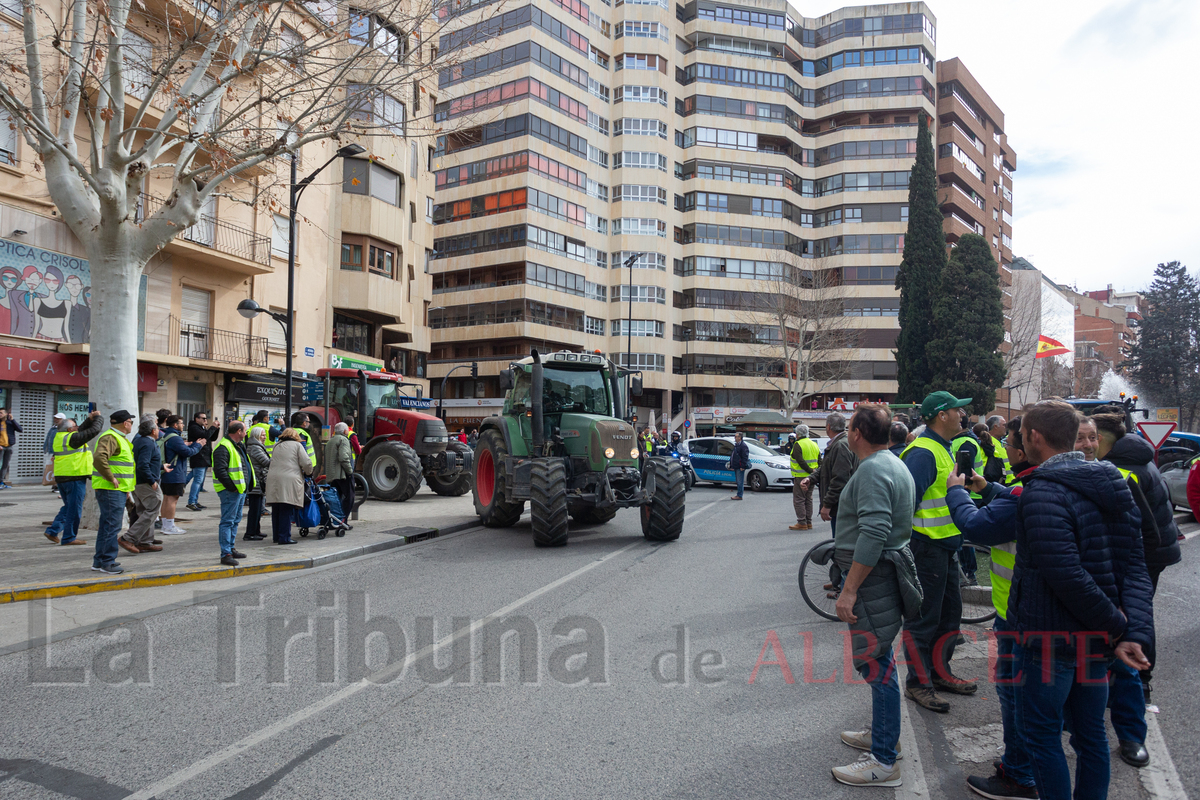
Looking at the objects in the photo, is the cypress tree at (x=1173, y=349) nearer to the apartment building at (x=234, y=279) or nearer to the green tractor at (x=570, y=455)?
the apartment building at (x=234, y=279)

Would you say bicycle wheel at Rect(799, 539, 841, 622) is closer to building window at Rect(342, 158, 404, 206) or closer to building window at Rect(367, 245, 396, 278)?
building window at Rect(367, 245, 396, 278)

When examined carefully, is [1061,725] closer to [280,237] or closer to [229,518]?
[229,518]

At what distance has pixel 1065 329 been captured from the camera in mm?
78812

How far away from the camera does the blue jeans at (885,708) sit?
3518mm

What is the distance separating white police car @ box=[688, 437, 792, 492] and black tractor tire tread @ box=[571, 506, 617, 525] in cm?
862

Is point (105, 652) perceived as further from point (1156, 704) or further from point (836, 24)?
point (836, 24)

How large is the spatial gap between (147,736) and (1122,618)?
4.70 m

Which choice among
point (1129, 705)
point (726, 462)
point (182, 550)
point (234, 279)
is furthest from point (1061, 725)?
point (234, 279)

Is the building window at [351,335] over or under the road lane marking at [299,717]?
over

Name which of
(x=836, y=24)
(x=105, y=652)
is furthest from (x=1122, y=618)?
(x=836, y=24)

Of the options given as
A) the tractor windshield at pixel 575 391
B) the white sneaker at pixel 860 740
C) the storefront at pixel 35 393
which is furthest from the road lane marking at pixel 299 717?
the storefront at pixel 35 393

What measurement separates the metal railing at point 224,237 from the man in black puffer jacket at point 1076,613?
22905 mm

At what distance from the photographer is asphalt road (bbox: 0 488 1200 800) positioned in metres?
3.53

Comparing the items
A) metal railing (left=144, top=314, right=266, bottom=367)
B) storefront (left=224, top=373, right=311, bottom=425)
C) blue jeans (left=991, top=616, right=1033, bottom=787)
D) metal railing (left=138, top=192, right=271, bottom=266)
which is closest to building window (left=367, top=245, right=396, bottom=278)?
metal railing (left=138, top=192, right=271, bottom=266)
